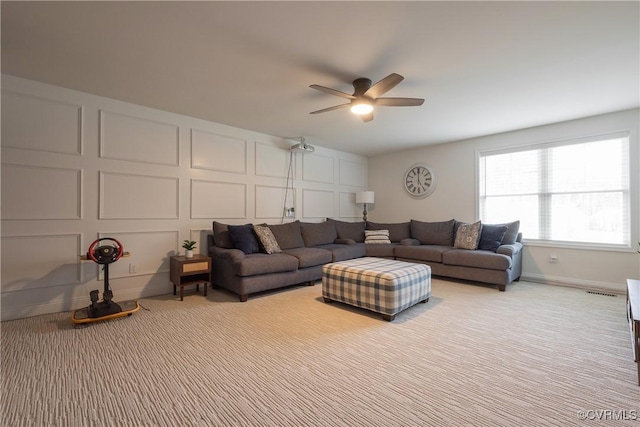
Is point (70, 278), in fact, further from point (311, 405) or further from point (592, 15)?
point (592, 15)

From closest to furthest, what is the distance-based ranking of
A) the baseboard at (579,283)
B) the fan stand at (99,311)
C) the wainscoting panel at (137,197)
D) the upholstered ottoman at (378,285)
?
the fan stand at (99,311) < the upholstered ottoman at (378,285) < the wainscoting panel at (137,197) < the baseboard at (579,283)

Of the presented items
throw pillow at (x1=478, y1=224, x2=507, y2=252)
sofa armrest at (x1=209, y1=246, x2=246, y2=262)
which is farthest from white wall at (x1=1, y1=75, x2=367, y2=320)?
throw pillow at (x1=478, y1=224, x2=507, y2=252)

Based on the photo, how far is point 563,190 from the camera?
4.32 metres

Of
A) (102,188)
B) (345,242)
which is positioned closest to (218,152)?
(102,188)

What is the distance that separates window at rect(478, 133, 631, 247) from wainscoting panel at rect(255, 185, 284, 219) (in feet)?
12.2

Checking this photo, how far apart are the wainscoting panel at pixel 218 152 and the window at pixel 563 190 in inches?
171

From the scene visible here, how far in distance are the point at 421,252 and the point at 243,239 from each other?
2955 mm

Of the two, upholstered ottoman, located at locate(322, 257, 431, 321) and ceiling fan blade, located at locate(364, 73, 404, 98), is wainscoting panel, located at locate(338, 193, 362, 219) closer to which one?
upholstered ottoman, located at locate(322, 257, 431, 321)

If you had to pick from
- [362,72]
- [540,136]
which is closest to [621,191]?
[540,136]

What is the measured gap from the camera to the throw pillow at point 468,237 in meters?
4.49

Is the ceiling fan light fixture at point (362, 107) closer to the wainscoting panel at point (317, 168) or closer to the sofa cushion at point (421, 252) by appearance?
the wainscoting panel at point (317, 168)

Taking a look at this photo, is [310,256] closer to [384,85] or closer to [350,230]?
[350,230]

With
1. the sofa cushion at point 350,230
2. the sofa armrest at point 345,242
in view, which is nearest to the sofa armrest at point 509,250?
the sofa armrest at point 345,242
